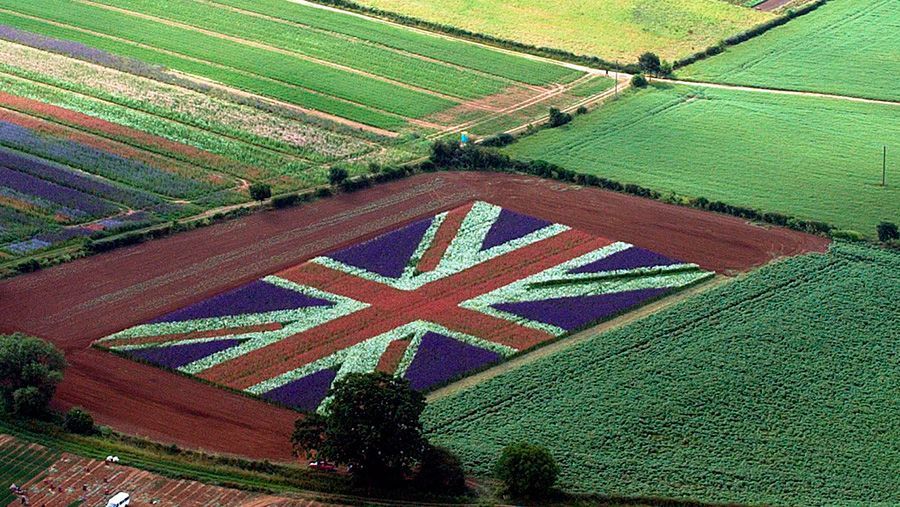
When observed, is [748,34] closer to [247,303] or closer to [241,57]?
[241,57]

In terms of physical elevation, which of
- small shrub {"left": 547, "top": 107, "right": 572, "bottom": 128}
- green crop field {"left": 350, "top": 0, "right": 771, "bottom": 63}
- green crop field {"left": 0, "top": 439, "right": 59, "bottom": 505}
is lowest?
green crop field {"left": 0, "top": 439, "right": 59, "bottom": 505}

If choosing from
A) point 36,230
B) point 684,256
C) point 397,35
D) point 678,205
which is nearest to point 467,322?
point 684,256

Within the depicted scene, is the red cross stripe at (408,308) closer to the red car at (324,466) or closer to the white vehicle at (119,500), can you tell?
the red car at (324,466)

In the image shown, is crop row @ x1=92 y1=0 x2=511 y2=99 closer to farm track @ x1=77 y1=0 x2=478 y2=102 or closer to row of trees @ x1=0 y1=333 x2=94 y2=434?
farm track @ x1=77 y1=0 x2=478 y2=102

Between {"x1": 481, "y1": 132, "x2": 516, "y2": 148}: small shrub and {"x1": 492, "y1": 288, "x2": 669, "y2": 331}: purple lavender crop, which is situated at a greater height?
{"x1": 481, "y1": 132, "x2": 516, "y2": 148}: small shrub

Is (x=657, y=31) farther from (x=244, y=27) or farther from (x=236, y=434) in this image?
(x=236, y=434)

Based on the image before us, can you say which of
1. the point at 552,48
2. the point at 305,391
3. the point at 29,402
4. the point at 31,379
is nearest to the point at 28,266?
the point at 31,379

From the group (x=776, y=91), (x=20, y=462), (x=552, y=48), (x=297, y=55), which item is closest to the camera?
(x=20, y=462)

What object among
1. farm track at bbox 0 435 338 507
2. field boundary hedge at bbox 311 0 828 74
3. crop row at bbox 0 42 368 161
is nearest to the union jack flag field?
farm track at bbox 0 435 338 507
